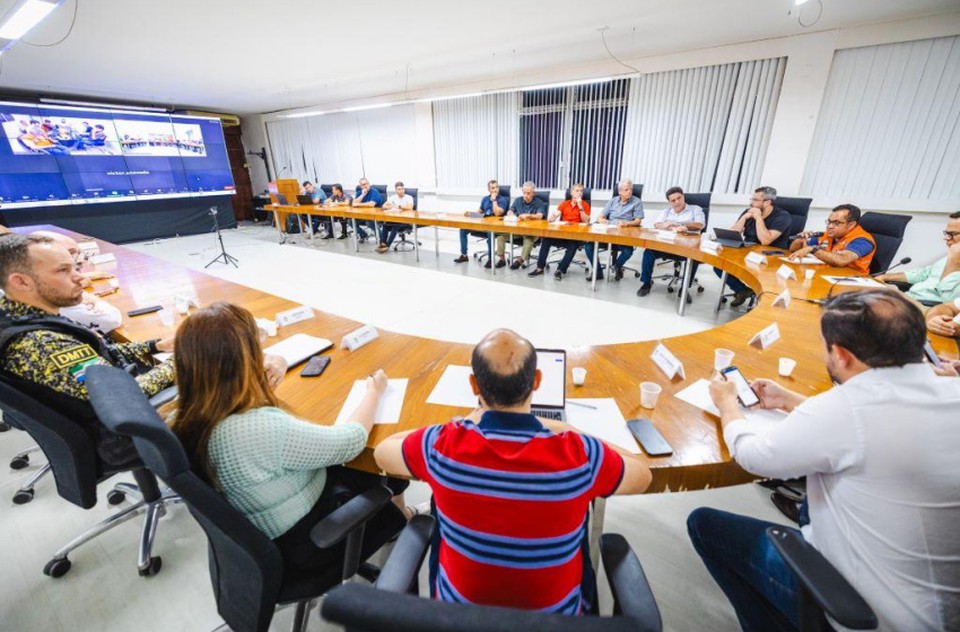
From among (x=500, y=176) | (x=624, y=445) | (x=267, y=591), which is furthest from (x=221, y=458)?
(x=500, y=176)

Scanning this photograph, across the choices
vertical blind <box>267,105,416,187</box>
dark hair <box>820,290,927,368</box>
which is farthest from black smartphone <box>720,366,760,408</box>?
vertical blind <box>267,105,416,187</box>

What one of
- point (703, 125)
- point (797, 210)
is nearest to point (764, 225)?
point (797, 210)

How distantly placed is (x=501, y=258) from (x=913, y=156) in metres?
4.79

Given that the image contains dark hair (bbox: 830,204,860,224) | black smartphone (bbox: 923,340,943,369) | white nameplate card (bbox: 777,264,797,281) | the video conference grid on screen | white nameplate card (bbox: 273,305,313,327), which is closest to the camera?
black smartphone (bbox: 923,340,943,369)

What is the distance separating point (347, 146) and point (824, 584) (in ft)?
34.0

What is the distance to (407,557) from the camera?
89cm

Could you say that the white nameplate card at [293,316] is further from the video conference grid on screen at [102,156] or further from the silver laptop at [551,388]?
the video conference grid on screen at [102,156]

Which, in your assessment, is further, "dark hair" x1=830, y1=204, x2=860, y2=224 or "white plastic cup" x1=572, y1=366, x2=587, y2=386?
"dark hair" x1=830, y1=204, x2=860, y2=224

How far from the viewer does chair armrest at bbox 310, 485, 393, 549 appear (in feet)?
3.00

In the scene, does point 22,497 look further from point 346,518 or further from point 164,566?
point 346,518

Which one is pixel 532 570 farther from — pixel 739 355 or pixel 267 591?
pixel 739 355

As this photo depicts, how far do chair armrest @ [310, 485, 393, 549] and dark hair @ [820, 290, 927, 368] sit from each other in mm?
1203

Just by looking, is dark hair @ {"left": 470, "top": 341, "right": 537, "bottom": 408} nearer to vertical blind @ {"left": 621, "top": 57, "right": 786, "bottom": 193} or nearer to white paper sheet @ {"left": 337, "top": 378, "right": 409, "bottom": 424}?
white paper sheet @ {"left": 337, "top": 378, "right": 409, "bottom": 424}

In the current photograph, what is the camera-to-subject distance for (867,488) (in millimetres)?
815
